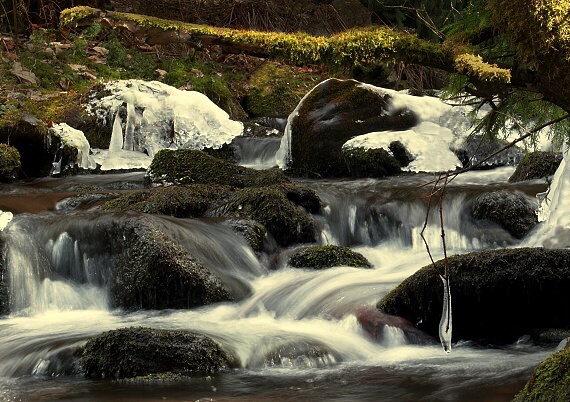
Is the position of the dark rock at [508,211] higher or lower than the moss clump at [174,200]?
lower

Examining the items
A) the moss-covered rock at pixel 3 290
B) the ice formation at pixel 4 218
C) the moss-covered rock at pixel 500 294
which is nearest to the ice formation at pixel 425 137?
the ice formation at pixel 4 218

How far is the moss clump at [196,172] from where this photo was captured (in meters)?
10.3

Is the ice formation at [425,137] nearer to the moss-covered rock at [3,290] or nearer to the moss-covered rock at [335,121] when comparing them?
the moss-covered rock at [335,121]

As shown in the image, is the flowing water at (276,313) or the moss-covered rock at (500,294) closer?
the flowing water at (276,313)

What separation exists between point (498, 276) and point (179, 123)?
9.32 metres

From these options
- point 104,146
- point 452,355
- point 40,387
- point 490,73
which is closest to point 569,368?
point 490,73

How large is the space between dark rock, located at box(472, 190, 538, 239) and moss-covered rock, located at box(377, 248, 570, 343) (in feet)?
9.66

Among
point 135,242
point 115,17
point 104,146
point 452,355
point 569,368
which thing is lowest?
point 452,355

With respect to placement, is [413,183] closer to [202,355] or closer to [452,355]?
[452,355]

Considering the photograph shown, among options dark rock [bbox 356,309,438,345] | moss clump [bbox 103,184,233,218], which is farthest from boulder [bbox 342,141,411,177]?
dark rock [bbox 356,309,438,345]

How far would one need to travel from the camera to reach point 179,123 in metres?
14.0

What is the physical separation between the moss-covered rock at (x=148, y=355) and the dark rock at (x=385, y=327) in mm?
1224

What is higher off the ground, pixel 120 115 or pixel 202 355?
pixel 120 115

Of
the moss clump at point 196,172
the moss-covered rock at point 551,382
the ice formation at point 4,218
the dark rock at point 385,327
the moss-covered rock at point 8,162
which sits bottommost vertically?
the dark rock at point 385,327
